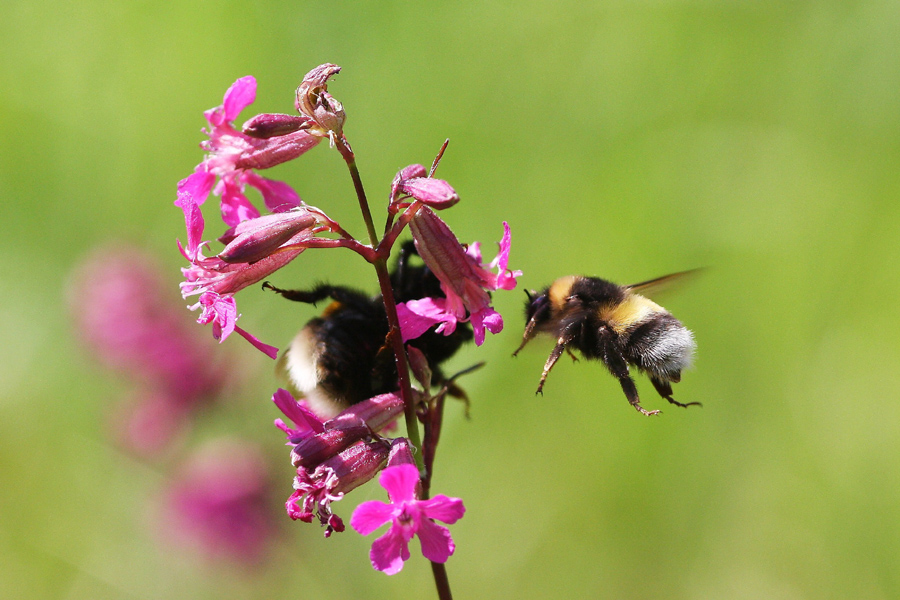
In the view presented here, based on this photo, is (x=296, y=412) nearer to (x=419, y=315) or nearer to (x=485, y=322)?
(x=419, y=315)

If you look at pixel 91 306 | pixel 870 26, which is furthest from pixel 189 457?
pixel 870 26

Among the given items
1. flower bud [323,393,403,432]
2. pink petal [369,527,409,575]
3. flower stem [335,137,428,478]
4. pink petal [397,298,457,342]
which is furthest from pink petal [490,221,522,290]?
pink petal [369,527,409,575]

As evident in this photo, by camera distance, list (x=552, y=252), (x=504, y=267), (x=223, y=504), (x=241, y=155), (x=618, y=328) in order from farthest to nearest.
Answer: (x=552, y=252), (x=223, y=504), (x=618, y=328), (x=241, y=155), (x=504, y=267)

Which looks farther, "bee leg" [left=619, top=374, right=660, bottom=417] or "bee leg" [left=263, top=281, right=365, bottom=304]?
"bee leg" [left=263, top=281, right=365, bottom=304]

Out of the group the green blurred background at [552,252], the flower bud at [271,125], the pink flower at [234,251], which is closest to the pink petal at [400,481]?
the pink flower at [234,251]

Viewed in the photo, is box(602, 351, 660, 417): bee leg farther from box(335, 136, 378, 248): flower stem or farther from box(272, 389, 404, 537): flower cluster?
box(335, 136, 378, 248): flower stem

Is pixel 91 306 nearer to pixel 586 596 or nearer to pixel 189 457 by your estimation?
pixel 189 457

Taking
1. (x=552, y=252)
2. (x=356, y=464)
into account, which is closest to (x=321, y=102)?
(x=356, y=464)
